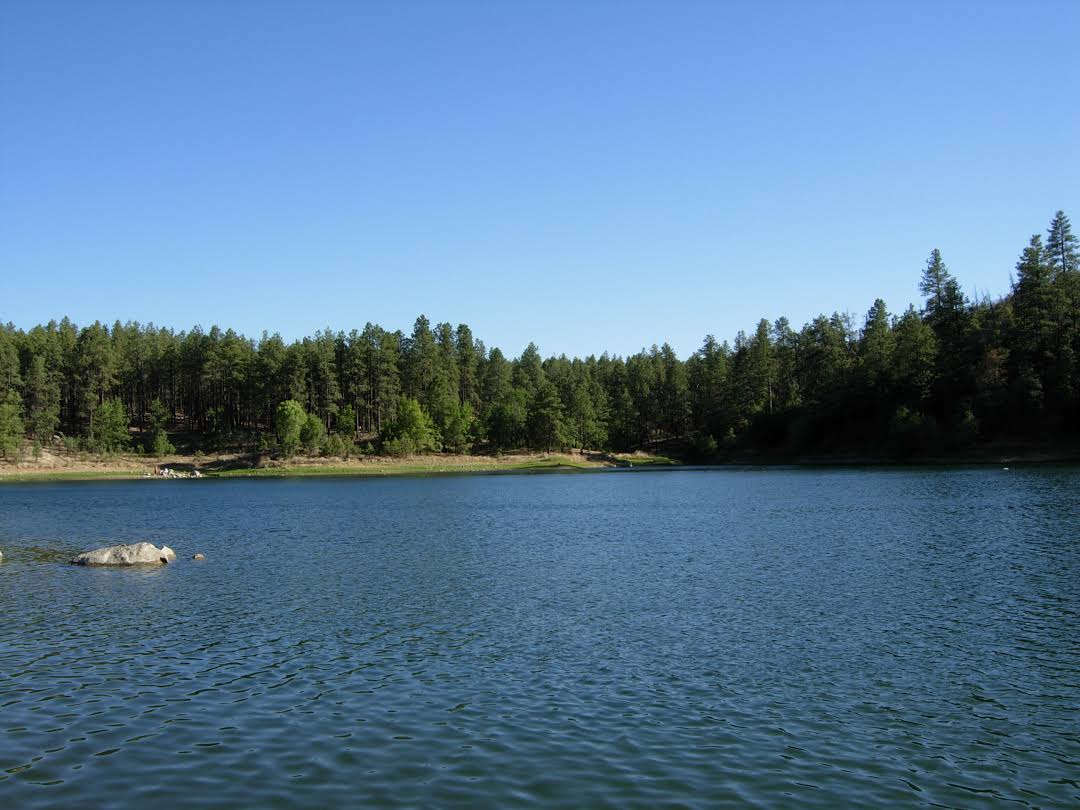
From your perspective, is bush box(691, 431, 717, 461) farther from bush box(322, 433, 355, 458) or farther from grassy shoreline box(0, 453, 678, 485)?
bush box(322, 433, 355, 458)

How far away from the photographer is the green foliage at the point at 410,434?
531ft

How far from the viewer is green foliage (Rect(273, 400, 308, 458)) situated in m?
152

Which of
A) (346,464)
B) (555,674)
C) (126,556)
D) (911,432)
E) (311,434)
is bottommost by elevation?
(555,674)

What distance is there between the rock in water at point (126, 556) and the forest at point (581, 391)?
11503cm

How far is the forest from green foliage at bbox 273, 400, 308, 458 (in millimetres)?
285

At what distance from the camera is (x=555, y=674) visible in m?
20.1

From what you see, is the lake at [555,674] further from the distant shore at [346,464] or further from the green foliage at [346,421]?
the green foliage at [346,421]

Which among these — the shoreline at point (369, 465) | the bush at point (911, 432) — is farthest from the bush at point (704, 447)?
the bush at point (911, 432)

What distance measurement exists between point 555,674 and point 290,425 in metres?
141

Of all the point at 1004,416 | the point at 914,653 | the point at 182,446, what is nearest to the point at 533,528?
the point at 914,653

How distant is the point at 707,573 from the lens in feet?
114

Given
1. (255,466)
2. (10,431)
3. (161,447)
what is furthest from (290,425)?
(10,431)

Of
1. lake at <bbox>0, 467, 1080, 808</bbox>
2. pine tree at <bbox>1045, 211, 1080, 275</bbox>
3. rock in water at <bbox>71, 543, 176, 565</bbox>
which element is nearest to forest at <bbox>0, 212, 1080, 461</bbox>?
pine tree at <bbox>1045, 211, 1080, 275</bbox>

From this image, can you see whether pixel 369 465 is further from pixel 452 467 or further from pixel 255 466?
pixel 255 466
